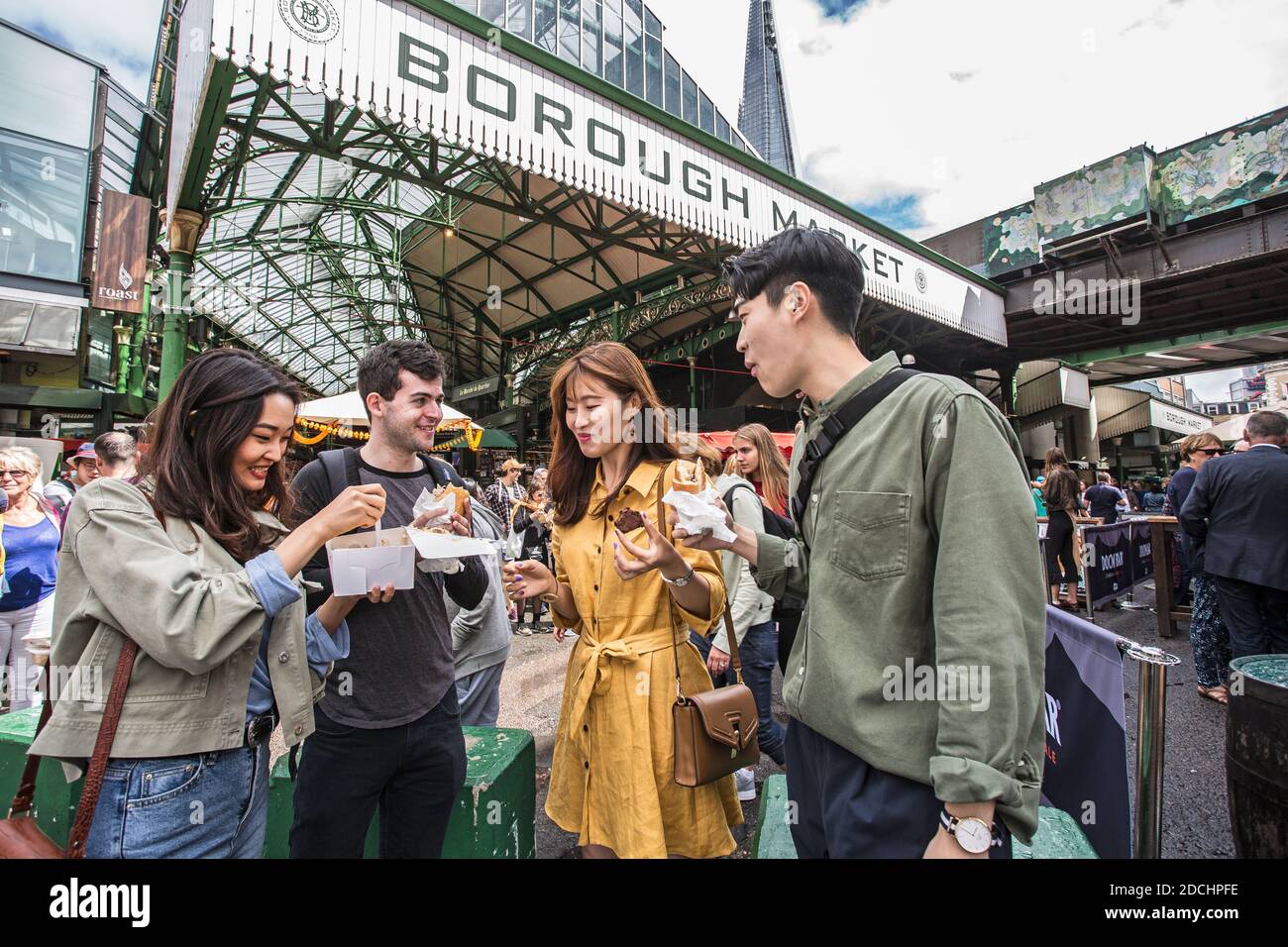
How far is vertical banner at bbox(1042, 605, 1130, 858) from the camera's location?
2.06m

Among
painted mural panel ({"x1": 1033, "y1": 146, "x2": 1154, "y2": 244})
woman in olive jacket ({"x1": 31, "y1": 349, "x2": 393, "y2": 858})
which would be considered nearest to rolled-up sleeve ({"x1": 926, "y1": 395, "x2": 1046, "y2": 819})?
woman in olive jacket ({"x1": 31, "y1": 349, "x2": 393, "y2": 858})

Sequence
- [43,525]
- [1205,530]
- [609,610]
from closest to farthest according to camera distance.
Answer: [609,610]
[43,525]
[1205,530]

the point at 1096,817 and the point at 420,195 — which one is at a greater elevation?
the point at 420,195

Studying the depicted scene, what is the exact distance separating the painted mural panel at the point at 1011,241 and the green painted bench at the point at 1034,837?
14785 millimetres

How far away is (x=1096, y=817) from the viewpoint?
215 cm

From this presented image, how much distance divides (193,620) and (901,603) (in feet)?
4.85

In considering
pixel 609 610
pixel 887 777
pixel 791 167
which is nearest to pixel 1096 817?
pixel 887 777

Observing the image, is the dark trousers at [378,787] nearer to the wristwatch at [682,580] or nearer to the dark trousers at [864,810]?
the wristwatch at [682,580]

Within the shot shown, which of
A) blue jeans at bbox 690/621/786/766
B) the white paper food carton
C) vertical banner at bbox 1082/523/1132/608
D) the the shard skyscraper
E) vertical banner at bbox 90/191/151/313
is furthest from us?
the the shard skyscraper

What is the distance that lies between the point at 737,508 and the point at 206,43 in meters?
5.08

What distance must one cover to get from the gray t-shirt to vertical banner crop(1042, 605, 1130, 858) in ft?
7.91

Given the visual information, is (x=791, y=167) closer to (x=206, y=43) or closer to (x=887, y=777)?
(x=206, y=43)

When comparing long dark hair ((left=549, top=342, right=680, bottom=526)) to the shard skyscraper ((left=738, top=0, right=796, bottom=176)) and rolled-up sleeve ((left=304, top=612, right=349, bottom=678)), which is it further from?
the shard skyscraper ((left=738, top=0, right=796, bottom=176))

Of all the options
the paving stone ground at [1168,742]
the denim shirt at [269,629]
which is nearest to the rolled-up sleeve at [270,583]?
the denim shirt at [269,629]
